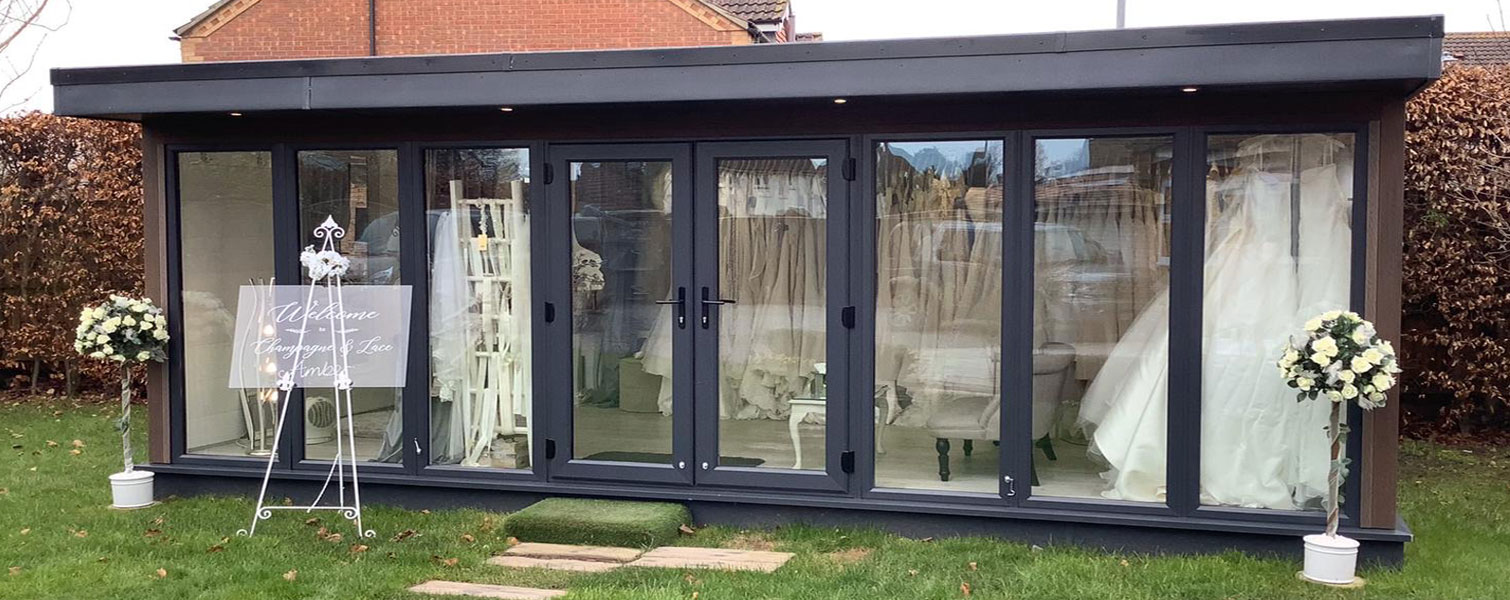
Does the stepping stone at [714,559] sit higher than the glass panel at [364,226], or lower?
lower

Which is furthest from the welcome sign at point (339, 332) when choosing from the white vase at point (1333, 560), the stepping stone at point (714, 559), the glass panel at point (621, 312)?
the white vase at point (1333, 560)

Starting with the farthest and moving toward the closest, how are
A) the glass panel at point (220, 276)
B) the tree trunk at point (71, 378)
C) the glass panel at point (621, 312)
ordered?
1. the tree trunk at point (71, 378)
2. the glass panel at point (220, 276)
3. the glass panel at point (621, 312)

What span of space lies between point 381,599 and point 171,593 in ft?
2.57

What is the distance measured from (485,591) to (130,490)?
249cm

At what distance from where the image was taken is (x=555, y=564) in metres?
4.66

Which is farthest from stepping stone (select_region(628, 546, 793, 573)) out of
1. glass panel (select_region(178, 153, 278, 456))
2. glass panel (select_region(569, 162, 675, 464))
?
glass panel (select_region(178, 153, 278, 456))

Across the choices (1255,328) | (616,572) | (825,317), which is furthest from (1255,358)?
(616,572)

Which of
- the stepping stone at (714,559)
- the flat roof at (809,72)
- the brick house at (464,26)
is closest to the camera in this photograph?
the flat roof at (809,72)

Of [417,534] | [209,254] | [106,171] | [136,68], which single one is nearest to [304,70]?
[136,68]

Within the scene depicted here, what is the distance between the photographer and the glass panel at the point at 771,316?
5.19 m

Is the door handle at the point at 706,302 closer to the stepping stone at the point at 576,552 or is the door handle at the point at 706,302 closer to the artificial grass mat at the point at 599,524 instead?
the artificial grass mat at the point at 599,524

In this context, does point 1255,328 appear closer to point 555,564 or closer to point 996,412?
point 996,412

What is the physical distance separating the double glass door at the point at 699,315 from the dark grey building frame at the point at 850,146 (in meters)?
0.04

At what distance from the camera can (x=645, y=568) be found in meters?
4.51
